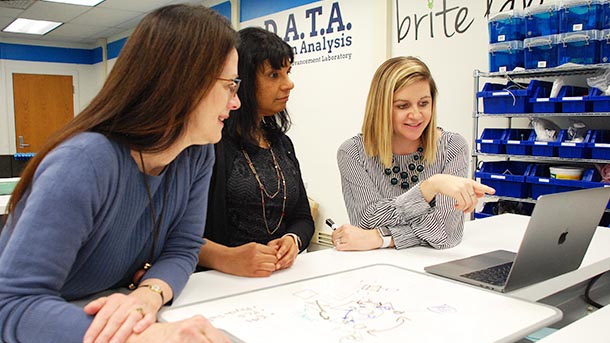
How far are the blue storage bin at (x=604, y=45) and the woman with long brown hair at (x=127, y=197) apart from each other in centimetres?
237

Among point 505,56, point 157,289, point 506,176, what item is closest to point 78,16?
point 505,56

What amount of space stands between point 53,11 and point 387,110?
595 centimetres

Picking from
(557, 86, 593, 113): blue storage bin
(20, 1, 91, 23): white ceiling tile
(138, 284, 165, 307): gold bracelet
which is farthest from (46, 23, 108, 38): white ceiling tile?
(138, 284, 165, 307): gold bracelet

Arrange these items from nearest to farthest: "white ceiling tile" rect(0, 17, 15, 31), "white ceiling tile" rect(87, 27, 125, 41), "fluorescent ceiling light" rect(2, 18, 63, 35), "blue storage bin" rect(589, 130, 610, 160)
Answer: "blue storage bin" rect(589, 130, 610, 160), "white ceiling tile" rect(0, 17, 15, 31), "fluorescent ceiling light" rect(2, 18, 63, 35), "white ceiling tile" rect(87, 27, 125, 41)

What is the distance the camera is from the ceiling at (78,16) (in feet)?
19.7

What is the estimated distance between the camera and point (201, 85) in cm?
100

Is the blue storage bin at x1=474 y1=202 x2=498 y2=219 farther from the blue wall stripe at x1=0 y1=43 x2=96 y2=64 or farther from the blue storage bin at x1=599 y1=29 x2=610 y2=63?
the blue wall stripe at x1=0 y1=43 x2=96 y2=64

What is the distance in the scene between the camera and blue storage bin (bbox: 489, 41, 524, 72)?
9.94ft

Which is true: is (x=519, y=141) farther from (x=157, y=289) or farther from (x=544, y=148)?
(x=157, y=289)

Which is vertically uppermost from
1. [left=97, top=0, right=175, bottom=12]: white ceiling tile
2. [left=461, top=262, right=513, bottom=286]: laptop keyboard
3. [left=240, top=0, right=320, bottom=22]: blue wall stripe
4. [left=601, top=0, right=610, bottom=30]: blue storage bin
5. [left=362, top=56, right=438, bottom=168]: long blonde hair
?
[left=97, top=0, right=175, bottom=12]: white ceiling tile

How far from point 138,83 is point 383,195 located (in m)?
1.05

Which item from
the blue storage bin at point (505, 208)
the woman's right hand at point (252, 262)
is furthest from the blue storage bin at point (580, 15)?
the woman's right hand at point (252, 262)

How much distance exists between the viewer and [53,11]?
20.8 feet

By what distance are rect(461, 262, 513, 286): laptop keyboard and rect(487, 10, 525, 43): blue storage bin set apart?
207 cm
